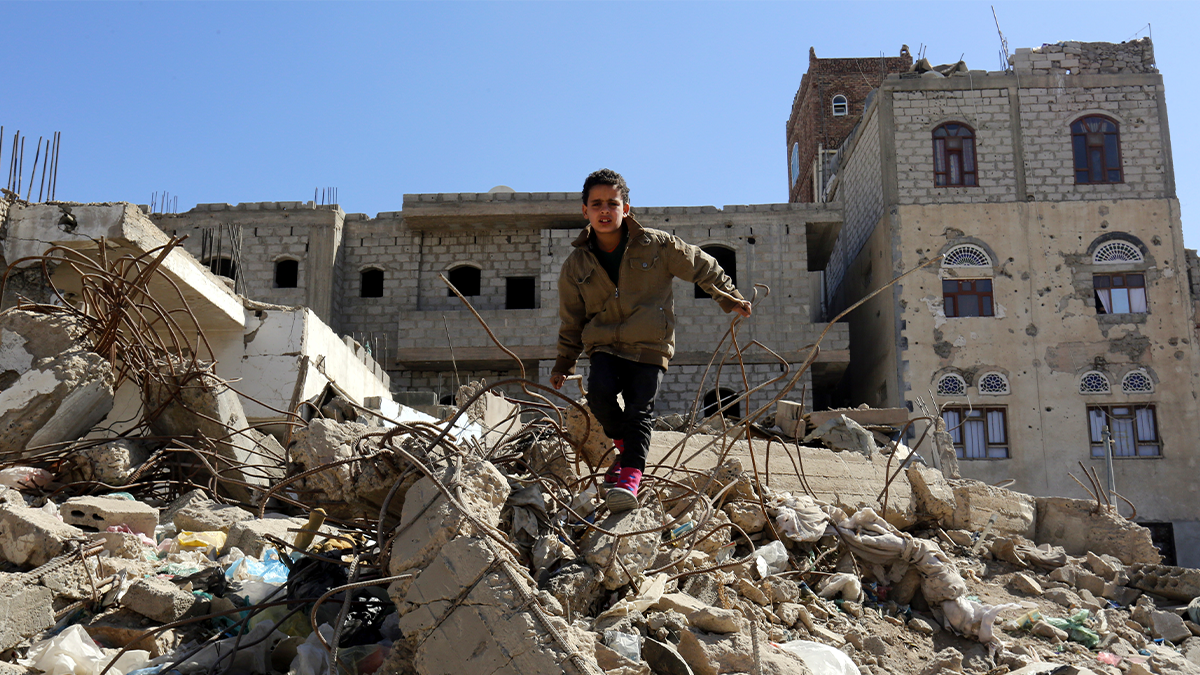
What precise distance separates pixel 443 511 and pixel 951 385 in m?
18.3

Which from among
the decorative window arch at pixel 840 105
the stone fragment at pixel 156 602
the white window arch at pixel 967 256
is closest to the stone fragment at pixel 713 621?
the stone fragment at pixel 156 602

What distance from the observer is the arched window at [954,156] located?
21.0 m

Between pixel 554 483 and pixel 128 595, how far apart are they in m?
1.94

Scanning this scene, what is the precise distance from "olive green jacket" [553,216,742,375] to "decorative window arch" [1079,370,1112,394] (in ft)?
59.5

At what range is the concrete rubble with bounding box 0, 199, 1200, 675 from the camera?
3428 millimetres

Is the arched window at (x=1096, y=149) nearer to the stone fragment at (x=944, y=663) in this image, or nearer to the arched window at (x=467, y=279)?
the arched window at (x=467, y=279)

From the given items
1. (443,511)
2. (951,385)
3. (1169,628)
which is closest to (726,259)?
(951,385)

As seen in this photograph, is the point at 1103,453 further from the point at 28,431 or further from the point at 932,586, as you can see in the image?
the point at 28,431

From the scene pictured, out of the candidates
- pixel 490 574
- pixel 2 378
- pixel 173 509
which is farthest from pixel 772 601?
pixel 2 378

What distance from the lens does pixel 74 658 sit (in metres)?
→ 3.65

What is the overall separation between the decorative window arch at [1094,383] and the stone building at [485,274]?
16.8 feet

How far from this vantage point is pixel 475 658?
306 cm

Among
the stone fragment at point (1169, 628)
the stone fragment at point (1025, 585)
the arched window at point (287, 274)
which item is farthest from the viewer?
the arched window at point (287, 274)

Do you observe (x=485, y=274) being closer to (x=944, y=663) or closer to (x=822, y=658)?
(x=944, y=663)
